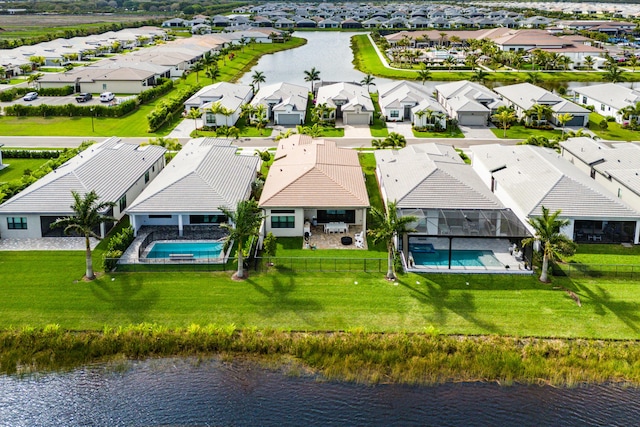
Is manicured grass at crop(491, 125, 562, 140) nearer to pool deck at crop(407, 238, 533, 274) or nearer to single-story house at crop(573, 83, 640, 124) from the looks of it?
single-story house at crop(573, 83, 640, 124)

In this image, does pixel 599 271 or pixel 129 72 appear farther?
pixel 129 72

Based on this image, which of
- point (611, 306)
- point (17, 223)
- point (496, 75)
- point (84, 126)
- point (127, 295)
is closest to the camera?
point (611, 306)

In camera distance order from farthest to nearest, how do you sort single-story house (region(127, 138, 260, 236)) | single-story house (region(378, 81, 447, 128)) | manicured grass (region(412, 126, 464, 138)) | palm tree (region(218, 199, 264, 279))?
single-story house (region(378, 81, 447, 128)) < manicured grass (region(412, 126, 464, 138)) < single-story house (region(127, 138, 260, 236)) < palm tree (region(218, 199, 264, 279))

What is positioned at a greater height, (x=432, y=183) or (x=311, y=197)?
(x=432, y=183)

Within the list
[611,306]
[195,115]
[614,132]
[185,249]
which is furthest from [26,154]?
[614,132]

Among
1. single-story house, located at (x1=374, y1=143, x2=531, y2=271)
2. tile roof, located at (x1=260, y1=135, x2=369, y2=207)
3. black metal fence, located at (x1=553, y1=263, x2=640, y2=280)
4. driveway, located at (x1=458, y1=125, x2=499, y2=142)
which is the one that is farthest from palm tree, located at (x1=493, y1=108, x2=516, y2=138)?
black metal fence, located at (x1=553, y1=263, x2=640, y2=280)

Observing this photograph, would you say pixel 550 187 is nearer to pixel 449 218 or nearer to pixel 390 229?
pixel 449 218

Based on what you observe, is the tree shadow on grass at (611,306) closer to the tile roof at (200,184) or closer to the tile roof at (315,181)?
the tile roof at (315,181)
